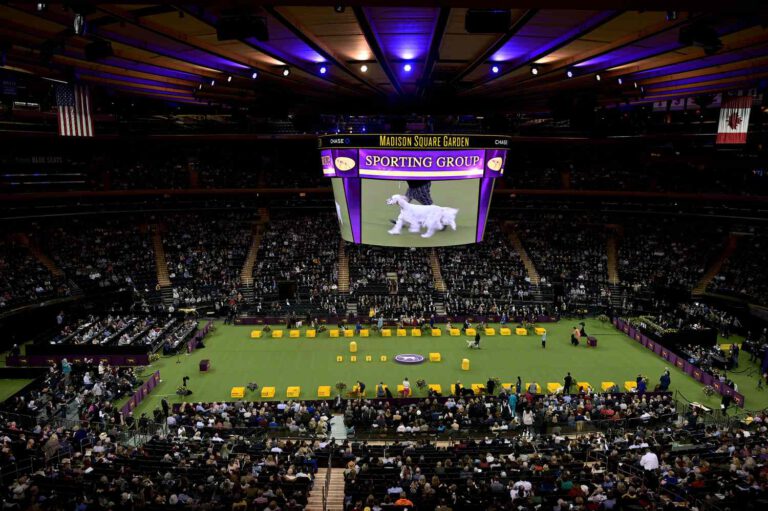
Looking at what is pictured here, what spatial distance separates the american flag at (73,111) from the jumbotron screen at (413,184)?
7692mm

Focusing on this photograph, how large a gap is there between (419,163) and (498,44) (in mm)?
7918

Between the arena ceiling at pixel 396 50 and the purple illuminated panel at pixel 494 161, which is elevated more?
the arena ceiling at pixel 396 50

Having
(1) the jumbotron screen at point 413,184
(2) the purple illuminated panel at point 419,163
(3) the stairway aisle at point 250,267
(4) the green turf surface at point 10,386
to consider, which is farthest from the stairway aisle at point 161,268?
(2) the purple illuminated panel at point 419,163

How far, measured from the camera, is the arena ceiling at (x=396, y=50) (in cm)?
874

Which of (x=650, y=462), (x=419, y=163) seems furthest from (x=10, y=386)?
(x=650, y=462)

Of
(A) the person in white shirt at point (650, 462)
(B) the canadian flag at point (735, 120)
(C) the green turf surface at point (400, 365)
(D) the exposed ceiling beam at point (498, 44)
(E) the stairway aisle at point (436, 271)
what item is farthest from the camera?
(E) the stairway aisle at point (436, 271)

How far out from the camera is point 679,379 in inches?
1141

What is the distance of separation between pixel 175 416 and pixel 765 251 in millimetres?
41673

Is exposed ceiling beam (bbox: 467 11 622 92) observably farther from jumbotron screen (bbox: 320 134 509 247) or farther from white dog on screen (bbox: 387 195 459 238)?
white dog on screen (bbox: 387 195 459 238)

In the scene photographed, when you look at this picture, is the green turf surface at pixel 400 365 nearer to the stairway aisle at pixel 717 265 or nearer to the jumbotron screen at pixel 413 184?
the stairway aisle at pixel 717 265

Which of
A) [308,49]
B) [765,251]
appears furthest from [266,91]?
[765,251]

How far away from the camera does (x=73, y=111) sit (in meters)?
18.2

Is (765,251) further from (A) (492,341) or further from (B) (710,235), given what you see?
(A) (492,341)

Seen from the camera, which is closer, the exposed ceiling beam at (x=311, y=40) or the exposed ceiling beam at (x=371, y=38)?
the exposed ceiling beam at (x=371, y=38)
